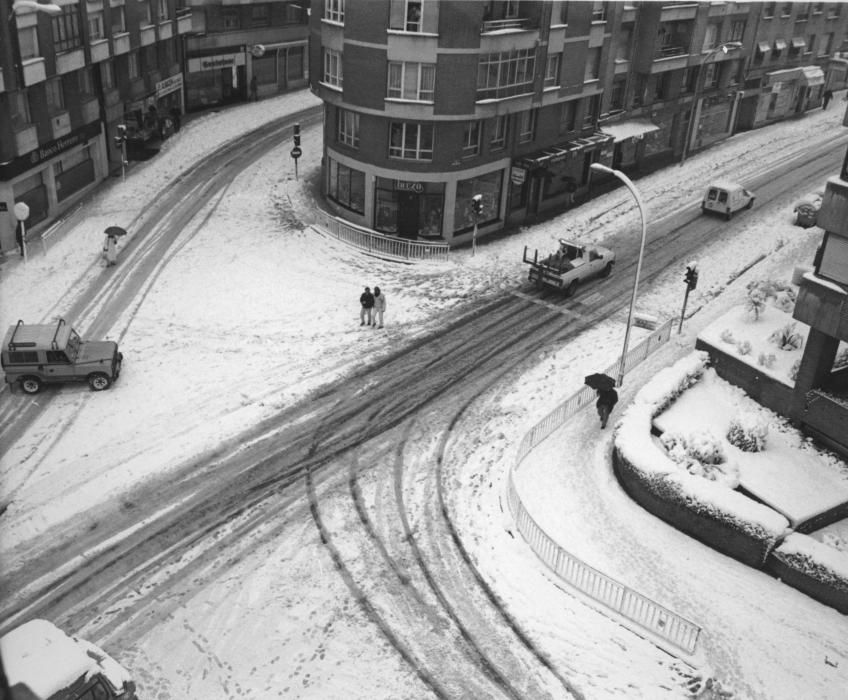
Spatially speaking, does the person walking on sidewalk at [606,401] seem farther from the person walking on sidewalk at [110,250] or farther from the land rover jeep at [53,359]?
the person walking on sidewalk at [110,250]

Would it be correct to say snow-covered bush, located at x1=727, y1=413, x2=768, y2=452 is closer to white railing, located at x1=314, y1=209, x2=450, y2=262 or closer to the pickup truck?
the pickup truck

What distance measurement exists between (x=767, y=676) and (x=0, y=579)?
704 inches

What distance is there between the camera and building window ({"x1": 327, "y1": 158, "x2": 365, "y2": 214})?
42.4 meters

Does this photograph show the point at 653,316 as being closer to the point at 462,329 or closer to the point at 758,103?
the point at 462,329

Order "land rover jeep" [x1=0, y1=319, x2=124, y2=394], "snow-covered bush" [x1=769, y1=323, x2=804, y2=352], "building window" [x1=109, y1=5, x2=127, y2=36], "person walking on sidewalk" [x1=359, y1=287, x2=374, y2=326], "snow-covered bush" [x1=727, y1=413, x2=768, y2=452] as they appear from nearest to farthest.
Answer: "snow-covered bush" [x1=727, y1=413, x2=768, y2=452] < "land rover jeep" [x1=0, y1=319, x2=124, y2=394] < "snow-covered bush" [x1=769, y1=323, x2=804, y2=352] < "person walking on sidewalk" [x1=359, y1=287, x2=374, y2=326] < "building window" [x1=109, y1=5, x2=127, y2=36]

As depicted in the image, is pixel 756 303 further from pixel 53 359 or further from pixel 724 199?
pixel 53 359

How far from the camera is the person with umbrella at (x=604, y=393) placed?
85.6 ft

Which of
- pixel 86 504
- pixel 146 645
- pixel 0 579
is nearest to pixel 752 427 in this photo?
pixel 146 645

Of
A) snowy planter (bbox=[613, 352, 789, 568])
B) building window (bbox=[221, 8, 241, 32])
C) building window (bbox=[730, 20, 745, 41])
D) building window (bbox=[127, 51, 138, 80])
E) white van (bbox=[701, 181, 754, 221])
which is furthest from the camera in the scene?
building window (bbox=[221, 8, 241, 32])

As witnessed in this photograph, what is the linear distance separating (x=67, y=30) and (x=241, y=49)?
22.8 meters

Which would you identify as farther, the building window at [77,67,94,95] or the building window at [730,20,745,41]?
the building window at [730,20,745,41]

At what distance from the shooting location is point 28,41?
120 ft

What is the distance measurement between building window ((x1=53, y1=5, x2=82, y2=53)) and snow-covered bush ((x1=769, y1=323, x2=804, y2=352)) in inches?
A: 1311

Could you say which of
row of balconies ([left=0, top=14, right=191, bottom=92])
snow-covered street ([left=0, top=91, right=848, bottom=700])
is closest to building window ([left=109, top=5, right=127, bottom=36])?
row of balconies ([left=0, top=14, right=191, bottom=92])
